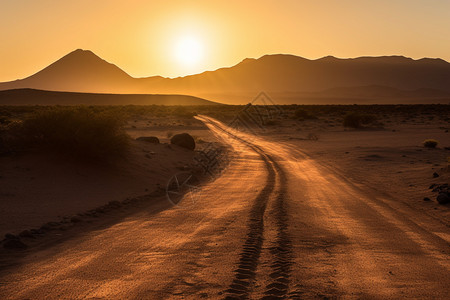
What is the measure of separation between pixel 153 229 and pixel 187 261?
Answer: 2.33 metres

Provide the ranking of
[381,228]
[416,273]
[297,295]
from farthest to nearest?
[381,228]
[416,273]
[297,295]

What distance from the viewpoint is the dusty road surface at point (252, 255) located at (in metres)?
5.74

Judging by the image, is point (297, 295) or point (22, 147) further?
point (22, 147)

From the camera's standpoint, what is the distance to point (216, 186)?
48.5ft

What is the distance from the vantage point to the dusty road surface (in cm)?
574

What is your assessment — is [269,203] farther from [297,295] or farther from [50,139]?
[50,139]

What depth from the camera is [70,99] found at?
139 meters

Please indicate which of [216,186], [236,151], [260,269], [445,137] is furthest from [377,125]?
[260,269]

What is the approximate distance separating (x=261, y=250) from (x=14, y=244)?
4.47 meters

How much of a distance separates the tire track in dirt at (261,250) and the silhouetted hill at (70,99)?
129m

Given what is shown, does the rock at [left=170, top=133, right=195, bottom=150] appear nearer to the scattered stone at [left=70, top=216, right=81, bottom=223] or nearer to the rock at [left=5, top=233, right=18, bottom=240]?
the scattered stone at [left=70, top=216, right=81, bottom=223]

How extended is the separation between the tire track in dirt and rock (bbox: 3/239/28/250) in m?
4.02

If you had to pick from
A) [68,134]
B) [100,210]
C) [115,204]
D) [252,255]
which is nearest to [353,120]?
[68,134]

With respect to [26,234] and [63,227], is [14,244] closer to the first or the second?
[26,234]
